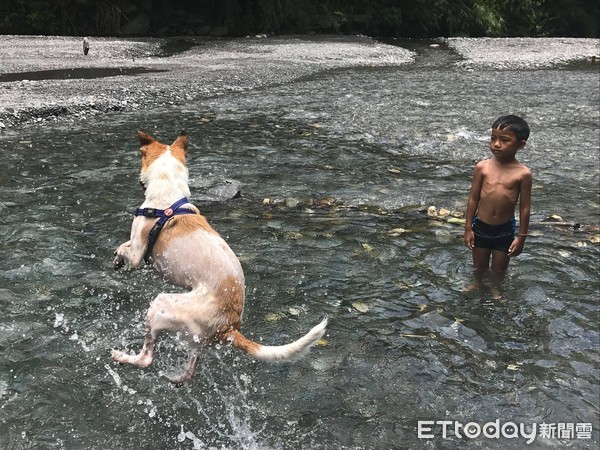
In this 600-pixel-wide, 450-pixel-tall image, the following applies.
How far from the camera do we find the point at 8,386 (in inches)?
146

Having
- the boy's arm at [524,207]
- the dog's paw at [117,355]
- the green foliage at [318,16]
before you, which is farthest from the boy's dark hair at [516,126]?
the green foliage at [318,16]

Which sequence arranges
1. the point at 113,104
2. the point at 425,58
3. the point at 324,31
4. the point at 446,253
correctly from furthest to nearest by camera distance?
the point at 324,31, the point at 425,58, the point at 113,104, the point at 446,253

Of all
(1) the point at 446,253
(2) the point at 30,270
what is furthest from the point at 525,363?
(2) the point at 30,270

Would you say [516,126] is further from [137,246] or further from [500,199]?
[137,246]

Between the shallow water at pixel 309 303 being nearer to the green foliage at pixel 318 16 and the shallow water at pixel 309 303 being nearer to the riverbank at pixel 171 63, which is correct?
the riverbank at pixel 171 63

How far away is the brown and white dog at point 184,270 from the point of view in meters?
3.51

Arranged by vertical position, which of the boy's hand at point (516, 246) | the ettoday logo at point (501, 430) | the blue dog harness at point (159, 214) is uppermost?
the blue dog harness at point (159, 214)

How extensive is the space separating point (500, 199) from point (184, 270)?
2.87 m

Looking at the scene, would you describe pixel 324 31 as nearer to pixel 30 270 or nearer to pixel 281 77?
pixel 281 77

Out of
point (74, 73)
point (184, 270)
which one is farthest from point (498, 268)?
point (74, 73)

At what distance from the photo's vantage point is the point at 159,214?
414 cm

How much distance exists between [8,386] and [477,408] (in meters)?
3.10

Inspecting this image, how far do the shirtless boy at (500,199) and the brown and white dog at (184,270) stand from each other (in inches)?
98.7

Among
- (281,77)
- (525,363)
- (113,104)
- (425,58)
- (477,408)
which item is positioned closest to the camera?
(477,408)
